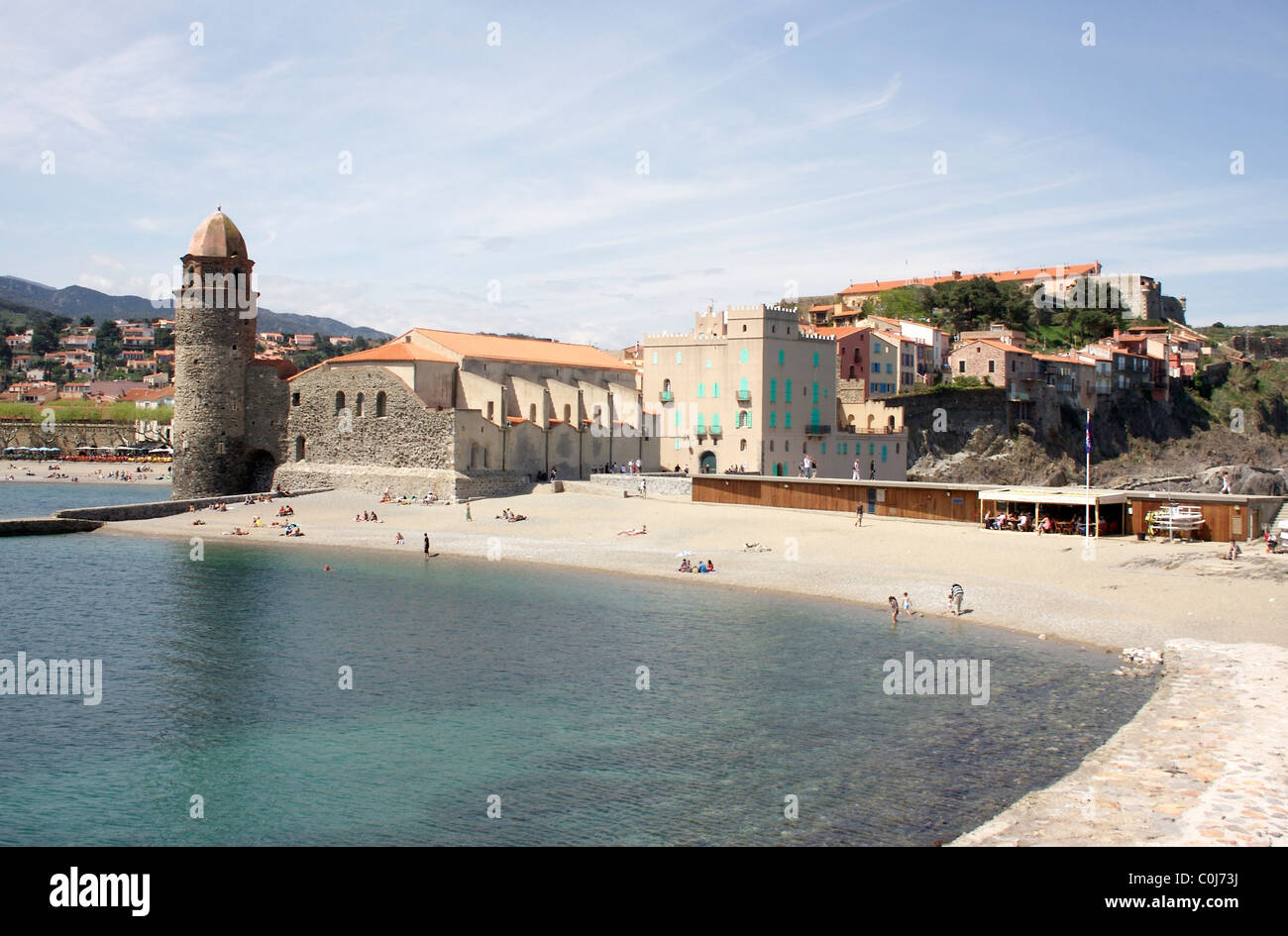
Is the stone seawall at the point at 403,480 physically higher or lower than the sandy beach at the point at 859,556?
higher

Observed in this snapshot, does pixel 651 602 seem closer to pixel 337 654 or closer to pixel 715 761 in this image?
pixel 337 654

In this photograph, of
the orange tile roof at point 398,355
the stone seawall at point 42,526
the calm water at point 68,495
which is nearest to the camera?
the stone seawall at point 42,526

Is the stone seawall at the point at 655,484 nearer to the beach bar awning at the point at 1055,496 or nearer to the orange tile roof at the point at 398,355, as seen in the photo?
the orange tile roof at the point at 398,355

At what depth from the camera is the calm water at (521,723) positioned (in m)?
13.9

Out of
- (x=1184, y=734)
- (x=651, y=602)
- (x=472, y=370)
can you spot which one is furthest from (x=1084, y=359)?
(x=1184, y=734)

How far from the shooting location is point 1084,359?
90750 mm

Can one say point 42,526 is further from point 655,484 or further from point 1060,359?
point 1060,359

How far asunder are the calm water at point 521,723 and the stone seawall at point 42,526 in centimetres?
1560

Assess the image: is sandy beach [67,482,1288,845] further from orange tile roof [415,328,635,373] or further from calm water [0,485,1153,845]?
orange tile roof [415,328,635,373]

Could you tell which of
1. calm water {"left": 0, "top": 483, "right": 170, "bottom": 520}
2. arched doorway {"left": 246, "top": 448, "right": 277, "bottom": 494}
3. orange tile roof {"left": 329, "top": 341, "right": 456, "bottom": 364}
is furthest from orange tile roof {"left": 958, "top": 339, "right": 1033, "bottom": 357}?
calm water {"left": 0, "top": 483, "right": 170, "bottom": 520}

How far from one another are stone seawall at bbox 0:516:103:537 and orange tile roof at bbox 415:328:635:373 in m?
19.4

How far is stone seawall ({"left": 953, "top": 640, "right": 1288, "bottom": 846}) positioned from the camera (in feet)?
39.3

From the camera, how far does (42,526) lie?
147 feet

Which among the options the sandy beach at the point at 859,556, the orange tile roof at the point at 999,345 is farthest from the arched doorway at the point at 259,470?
the orange tile roof at the point at 999,345
